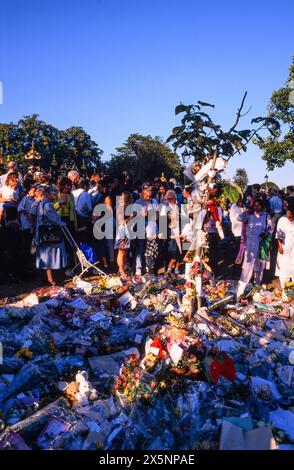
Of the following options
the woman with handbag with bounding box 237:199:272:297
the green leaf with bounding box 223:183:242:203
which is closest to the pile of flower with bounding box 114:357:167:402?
the green leaf with bounding box 223:183:242:203

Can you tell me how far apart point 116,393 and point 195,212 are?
9.06 feet

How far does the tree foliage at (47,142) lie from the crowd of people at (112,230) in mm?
29305

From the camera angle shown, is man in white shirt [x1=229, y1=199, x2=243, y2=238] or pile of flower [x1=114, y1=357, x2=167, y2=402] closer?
pile of flower [x1=114, y1=357, x2=167, y2=402]

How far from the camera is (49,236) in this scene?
6.97 metres

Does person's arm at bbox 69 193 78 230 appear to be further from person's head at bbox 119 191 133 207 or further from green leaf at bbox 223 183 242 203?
green leaf at bbox 223 183 242 203

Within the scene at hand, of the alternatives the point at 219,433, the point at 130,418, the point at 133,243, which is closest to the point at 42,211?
the point at 133,243

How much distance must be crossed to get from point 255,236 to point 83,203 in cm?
354

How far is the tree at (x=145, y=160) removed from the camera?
129 feet

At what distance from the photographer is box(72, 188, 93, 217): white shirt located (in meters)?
8.09

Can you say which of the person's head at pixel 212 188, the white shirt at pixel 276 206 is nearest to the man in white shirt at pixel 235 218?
the white shirt at pixel 276 206

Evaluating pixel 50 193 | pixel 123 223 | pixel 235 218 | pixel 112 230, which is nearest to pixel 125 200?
pixel 123 223

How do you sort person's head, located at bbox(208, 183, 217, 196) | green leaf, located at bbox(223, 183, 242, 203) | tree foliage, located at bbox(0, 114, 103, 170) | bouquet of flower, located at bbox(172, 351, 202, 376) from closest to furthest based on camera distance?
bouquet of flower, located at bbox(172, 351, 202, 376)
green leaf, located at bbox(223, 183, 242, 203)
person's head, located at bbox(208, 183, 217, 196)
tree foliage, located at bbox(0, 114, 103, 170)

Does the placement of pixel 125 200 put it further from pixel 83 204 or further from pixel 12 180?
pixel 12 180

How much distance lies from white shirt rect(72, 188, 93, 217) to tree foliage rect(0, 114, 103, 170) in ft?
96.2
